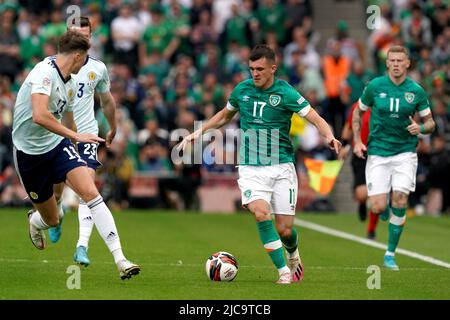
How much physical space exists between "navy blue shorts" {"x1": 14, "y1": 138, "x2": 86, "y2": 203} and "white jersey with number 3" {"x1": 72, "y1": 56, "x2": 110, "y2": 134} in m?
1.61

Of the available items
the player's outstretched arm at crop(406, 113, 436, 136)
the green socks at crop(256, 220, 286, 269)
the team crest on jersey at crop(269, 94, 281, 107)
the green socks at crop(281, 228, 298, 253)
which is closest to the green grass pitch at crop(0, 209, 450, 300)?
the green socks at crop(256, 220, 286, 269)

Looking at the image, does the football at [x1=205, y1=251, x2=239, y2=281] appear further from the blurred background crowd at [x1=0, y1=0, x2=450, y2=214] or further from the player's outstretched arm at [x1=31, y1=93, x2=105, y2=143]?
the blurred background crowd at [x1=0, y1=0, x2=450, y2=214]

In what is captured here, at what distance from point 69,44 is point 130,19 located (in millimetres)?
16602

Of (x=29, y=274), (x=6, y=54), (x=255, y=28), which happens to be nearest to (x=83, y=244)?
(x=29, y=274)

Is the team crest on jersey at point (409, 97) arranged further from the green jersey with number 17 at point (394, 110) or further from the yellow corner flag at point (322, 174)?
the yellow corner flag at point (322, 174)

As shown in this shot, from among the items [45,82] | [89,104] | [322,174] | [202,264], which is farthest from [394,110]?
[45,82]

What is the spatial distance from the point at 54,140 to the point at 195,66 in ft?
56.9

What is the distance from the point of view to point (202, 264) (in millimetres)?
13891

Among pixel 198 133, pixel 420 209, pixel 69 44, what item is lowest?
pixel 420 209

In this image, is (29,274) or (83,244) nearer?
(29,274)

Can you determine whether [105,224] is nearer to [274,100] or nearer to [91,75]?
[274,100]

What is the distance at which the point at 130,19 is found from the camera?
27.9 m

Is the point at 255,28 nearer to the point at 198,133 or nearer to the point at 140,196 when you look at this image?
the point at 140,196

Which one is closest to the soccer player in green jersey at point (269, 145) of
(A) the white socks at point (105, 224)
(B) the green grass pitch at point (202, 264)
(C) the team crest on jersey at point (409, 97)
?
(B) the green grass pitch at point (202, 264)
